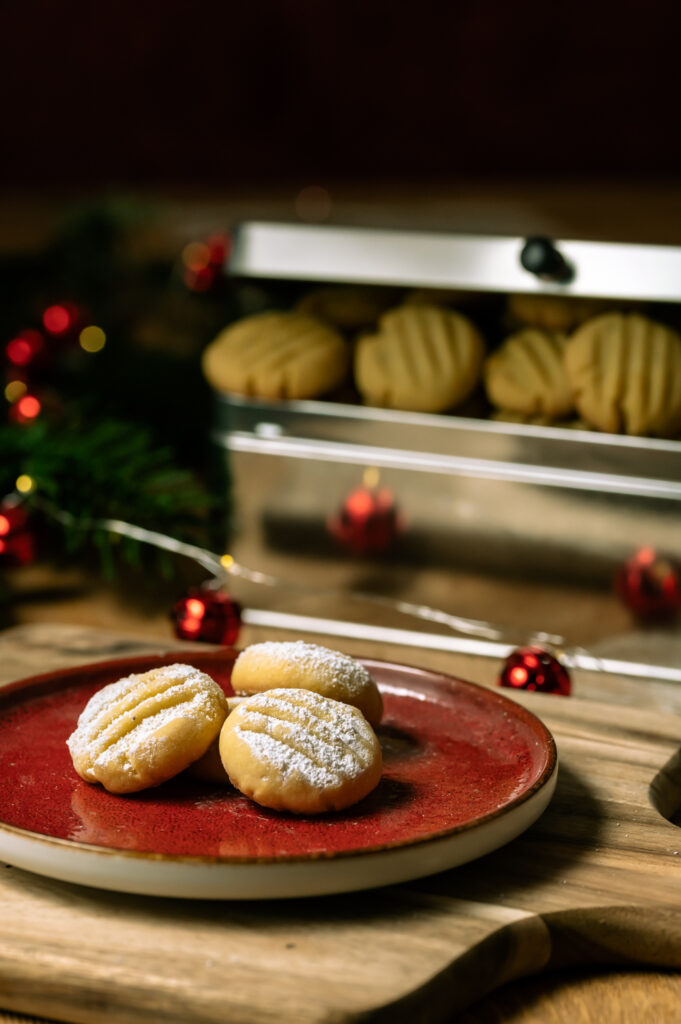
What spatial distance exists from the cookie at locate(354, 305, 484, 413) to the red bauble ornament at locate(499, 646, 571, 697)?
293mm

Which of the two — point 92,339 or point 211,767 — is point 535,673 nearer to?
point 211,767

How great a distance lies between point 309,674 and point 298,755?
81mm

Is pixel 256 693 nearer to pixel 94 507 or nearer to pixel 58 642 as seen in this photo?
pixel 58 642

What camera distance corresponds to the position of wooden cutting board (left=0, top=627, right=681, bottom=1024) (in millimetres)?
508

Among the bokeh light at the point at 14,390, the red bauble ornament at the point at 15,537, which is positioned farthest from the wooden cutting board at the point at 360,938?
the bokeh light at the point at 14,390

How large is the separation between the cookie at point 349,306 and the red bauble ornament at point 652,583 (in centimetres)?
37

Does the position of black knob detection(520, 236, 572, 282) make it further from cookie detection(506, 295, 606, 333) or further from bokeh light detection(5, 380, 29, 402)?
bokeh light detection(5, 380, 29, 402)

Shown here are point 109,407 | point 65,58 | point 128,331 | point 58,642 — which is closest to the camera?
point 58,642

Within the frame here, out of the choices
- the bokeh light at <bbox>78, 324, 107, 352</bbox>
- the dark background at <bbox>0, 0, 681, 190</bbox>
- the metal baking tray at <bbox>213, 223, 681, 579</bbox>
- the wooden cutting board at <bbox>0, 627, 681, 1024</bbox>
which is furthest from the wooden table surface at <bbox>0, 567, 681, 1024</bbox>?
the dark background at <bbox>0, 0, 681, 190</bbox>

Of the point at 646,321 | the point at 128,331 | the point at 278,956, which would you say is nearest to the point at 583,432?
the point at 646,321

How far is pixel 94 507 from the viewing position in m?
1.22

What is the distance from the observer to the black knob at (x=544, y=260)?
1.03 metres

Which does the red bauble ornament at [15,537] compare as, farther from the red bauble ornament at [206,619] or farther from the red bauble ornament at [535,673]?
the red bauble ornament at [535,673]

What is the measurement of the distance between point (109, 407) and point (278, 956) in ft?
3.69
